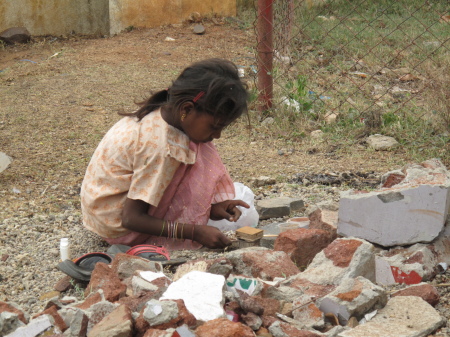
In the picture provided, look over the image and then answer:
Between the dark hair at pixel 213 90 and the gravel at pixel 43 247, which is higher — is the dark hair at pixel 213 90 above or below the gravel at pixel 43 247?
above

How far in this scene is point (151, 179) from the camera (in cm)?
312

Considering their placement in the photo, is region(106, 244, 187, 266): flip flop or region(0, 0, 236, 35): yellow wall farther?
region(0, 0, 236, 35): yellow wall

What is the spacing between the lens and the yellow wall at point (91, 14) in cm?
902

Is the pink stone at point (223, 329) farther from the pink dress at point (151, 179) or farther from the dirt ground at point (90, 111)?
the dirt ground at point (90, 111)

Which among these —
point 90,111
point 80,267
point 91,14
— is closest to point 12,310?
point 80,267

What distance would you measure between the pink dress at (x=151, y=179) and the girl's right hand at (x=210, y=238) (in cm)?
15

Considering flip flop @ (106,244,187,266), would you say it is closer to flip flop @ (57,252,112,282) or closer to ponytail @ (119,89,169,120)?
flip flop @ (57,252,112,282)

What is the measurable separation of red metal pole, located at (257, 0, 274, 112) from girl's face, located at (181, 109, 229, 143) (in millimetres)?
2653

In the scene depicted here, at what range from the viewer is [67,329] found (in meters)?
2.12

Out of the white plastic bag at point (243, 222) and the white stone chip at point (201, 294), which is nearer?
the white stone chip at point (201, 294)

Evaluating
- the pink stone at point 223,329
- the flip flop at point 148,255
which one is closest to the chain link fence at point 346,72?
the flip flop at point 148,255

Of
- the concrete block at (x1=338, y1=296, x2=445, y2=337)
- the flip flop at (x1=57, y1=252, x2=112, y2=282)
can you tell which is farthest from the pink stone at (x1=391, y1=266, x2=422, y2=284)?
the flip flop at (x1=57, y1=252, x2=112, y2=282)

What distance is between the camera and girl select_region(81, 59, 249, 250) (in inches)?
121

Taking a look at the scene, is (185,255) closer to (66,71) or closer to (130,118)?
(130,118)
